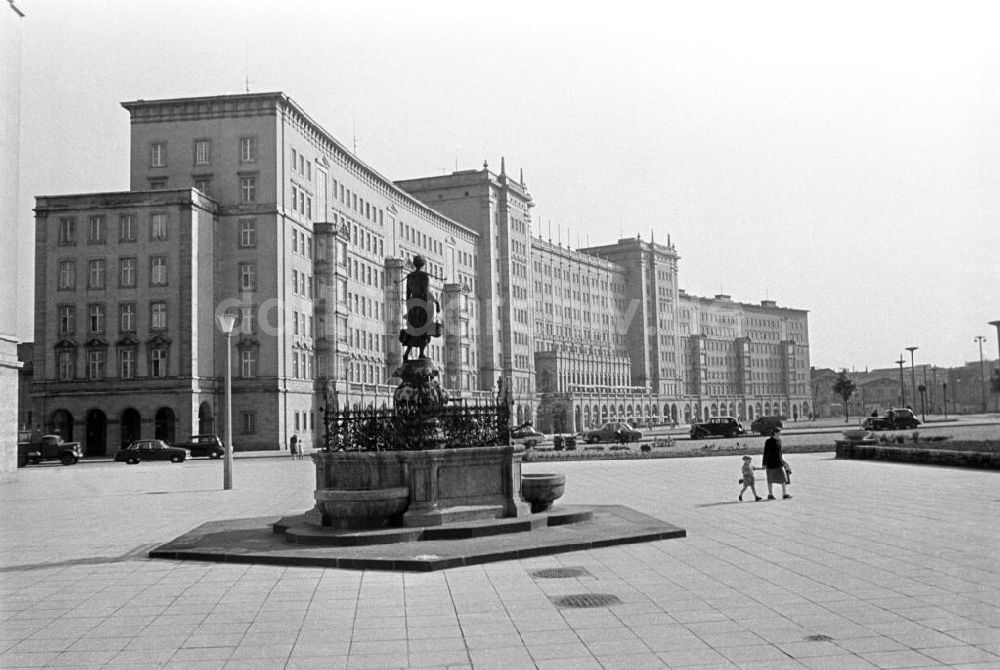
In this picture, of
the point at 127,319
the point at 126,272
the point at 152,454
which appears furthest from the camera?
the point at 126,272

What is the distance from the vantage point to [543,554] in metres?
14.5

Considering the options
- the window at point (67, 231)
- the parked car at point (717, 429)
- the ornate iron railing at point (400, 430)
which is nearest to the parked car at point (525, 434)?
the parked car at point (717, 429)

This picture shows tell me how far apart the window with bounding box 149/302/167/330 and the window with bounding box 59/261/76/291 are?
19.2 ft

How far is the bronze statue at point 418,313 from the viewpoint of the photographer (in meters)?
18.8

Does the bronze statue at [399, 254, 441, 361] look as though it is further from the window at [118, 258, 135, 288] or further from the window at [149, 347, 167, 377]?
the window at [118, 258, 135, 288]

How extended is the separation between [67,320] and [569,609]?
203ft

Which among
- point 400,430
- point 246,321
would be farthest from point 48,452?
point 400,430

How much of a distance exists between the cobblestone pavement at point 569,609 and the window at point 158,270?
46.2m

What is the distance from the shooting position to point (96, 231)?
64750mm

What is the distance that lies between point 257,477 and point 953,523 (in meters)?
26.6

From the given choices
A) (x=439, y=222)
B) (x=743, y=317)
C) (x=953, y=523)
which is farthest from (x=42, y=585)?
(x=743, y=317)

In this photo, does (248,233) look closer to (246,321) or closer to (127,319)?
(246,321)

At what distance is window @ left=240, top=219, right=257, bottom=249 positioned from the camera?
220 feet

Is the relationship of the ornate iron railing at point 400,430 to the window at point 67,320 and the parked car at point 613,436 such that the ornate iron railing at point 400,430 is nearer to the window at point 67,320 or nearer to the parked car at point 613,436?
the parked car at point 613,436
